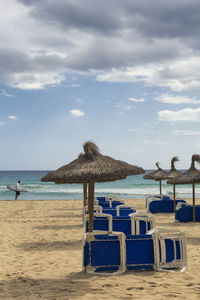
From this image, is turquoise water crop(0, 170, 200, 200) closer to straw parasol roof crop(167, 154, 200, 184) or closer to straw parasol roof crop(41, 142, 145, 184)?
straw parasol roof crop(167, 154, 200, 184)

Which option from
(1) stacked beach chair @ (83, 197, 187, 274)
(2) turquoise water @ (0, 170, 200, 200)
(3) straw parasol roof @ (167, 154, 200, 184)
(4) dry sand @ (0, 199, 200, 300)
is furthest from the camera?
(2) turquoise water @ (0, 170, 200, 200)

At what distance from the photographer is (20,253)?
8.31 meters

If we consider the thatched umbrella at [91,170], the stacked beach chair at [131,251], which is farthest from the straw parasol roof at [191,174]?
the stacked beach chair at [131,251]

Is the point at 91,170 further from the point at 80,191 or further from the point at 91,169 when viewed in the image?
the point at 80,191

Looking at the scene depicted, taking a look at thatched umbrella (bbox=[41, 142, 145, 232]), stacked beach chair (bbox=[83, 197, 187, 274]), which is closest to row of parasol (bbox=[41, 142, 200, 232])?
thatched umbrella (bbox=[41, 142, 145, 232])

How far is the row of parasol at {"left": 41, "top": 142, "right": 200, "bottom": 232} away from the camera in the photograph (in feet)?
21.8

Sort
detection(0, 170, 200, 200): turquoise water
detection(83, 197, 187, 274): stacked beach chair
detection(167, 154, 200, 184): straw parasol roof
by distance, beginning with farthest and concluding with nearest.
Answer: detection(0, 170, 200, 200): turquoise water
detection(167, 154, 200, 184): straw parasol roof
detection(83, 197, 187, 274): stacked beach chair

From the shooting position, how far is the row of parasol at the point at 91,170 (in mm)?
6652

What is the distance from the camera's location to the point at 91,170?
6699mm

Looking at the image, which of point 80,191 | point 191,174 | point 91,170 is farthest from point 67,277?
point 80,191

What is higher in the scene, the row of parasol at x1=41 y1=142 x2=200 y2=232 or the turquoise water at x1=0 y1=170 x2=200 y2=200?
the row of parasol at x1=41 y1=142 x2=200 y2=232

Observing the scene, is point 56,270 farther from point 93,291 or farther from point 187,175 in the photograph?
point 187,175

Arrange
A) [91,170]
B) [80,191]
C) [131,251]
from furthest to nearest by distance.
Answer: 1. [80,191]
2. [91,170]
3. [131,251]

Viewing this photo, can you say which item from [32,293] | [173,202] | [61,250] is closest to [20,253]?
[61,250]
